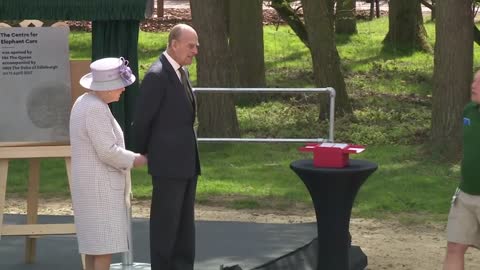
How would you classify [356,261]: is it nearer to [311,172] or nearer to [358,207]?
[311,172]

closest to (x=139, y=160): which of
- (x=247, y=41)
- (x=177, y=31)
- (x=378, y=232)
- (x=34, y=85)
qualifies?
(x=177, y=31)

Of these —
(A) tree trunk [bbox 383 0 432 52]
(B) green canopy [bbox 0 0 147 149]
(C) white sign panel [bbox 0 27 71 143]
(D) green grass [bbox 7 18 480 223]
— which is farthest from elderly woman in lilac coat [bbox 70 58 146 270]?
(A) tree trunk [bbox 383 0 432 52]

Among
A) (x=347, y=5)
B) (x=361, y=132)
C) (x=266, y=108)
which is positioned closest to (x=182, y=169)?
(x=361, y=132)

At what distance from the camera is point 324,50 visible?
740 inches

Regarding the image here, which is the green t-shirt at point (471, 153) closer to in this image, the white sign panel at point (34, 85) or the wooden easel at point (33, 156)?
the wooden easel at point (33, 156)

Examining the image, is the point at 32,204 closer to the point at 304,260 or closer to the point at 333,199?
the point at 304,260

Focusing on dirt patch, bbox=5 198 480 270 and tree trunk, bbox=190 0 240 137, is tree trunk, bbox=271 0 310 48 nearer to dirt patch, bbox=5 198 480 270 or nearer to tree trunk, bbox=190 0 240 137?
tree trunk, bbox=190 0 240 137

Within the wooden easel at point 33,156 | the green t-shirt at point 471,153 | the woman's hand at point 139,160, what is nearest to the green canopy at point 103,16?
the wooden easel at point 33,156

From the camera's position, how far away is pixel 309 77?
75.9 ft

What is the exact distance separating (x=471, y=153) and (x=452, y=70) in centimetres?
753

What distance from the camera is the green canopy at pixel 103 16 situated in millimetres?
8844

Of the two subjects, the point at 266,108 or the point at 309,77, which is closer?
the point at 266,108

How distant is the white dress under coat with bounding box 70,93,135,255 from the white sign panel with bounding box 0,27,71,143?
58.9 inches

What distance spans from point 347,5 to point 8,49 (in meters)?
18.2
